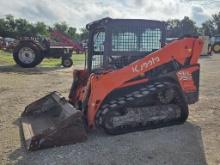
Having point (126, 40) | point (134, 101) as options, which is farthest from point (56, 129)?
A: point (126, 40)

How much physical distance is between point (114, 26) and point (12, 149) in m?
2.93

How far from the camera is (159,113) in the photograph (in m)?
6.57

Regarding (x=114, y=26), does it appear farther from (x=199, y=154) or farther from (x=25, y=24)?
(x=25, y=24)

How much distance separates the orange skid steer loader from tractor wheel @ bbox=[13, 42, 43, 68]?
10.6 m

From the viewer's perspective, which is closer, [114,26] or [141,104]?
[141,104]

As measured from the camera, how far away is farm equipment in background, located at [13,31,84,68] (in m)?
17.8

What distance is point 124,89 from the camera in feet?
21.4

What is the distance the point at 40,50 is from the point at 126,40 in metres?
11.6

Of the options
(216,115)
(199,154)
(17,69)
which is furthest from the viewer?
(17,69)

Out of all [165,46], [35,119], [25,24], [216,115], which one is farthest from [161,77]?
[25,24]

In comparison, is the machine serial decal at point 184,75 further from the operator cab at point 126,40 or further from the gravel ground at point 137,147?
the gravel ground at point 137,147

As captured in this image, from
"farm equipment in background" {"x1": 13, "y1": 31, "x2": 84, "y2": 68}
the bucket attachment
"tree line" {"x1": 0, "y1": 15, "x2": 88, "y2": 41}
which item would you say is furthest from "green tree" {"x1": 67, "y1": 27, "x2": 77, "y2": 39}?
the bucket attachment

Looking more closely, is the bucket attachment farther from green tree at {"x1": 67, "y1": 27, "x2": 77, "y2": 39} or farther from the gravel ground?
green tree at {"x1": 67, "y1": 27, "x2": 77, "y2": 39}

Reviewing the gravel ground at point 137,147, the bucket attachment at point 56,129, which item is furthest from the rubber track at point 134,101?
the bucket attachment at point 56,129
